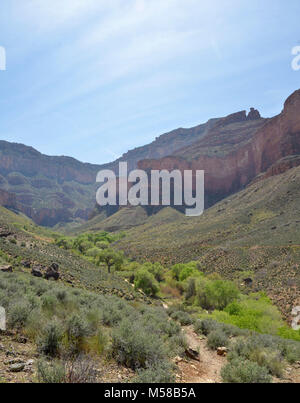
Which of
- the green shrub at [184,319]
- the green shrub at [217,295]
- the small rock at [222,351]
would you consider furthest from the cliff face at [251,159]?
the small rock at [222,351]

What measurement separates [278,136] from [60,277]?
105199 millimetres

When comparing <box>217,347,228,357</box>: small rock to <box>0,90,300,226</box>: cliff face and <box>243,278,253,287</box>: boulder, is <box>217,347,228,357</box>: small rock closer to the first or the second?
<box>243,278,253,287</box>: boulder

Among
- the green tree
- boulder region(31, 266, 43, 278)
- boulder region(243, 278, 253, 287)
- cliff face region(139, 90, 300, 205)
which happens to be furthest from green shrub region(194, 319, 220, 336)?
cliff face region(139, 90, 300, 205)

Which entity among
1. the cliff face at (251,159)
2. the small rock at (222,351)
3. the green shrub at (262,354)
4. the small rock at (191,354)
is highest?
the cliff face at (251,159)

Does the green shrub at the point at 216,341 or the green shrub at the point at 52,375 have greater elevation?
the green shrub at the point at 52,375

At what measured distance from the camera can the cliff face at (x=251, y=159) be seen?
91188mm

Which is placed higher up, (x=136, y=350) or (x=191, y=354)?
(x=136, y=350)

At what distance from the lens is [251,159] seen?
116m

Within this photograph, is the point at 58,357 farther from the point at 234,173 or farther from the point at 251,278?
the point at 234,173

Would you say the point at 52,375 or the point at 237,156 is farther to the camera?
the point at 237,156

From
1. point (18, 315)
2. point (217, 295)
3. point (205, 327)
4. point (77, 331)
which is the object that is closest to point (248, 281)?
point (217, 295)

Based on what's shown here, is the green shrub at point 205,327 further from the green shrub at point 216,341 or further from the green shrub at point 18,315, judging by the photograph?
the green shrub at point 18,315

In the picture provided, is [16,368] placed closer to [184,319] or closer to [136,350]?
[136,350]

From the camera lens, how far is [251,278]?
1288 inches
